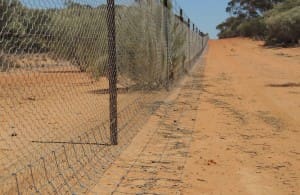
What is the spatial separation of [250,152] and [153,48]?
237 inches

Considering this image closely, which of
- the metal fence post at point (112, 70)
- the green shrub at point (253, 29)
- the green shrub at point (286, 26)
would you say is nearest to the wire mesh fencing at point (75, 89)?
the metal fence post at point (112, 70)

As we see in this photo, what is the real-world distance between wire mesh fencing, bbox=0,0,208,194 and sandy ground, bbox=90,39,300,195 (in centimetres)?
32

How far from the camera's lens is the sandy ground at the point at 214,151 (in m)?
5.18

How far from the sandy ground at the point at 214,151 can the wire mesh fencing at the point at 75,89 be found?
0.32 metres

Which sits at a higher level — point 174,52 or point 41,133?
point 174,52

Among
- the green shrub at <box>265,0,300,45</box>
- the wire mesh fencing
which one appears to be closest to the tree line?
the green shrub at <box>265,0,300,45</box>

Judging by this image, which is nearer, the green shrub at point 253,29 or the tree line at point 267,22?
the tree line at point 267,22

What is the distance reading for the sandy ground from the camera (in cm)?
518

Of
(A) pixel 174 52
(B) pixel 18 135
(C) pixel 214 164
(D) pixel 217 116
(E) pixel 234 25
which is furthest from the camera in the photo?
(E) pixel 234 25

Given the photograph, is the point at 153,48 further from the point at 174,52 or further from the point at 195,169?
the point at 195,169

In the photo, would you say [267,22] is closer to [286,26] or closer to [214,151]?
[286,26]

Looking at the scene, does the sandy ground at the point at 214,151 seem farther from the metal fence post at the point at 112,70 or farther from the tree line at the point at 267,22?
the tree line at the point at 267,22

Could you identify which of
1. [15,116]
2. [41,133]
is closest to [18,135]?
[41,133]

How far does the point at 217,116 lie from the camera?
930 centimetres
